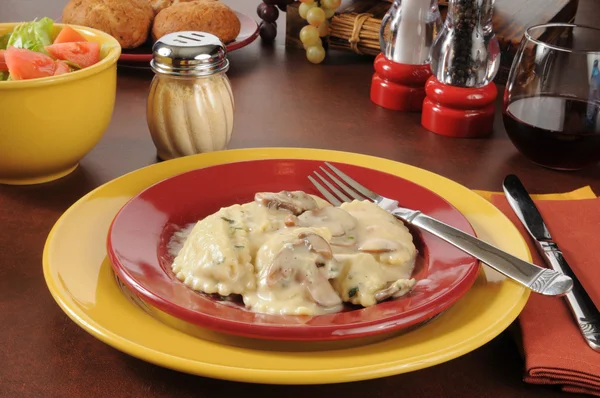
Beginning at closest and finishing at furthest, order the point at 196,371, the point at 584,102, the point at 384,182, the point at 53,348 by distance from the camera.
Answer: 1. the point at 196,371
2. the point at 53,348
3. the point at 384,182
4. the point at 584,102

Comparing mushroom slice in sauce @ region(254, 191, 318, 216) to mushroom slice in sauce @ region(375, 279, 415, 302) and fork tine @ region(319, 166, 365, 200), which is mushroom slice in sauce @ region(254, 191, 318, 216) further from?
mushroom slice in sauce @ region(375, 279, 415, 302)

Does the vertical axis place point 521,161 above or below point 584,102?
below

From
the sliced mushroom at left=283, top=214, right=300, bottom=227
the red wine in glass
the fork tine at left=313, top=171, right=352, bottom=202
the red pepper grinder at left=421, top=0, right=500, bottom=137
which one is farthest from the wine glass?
the sliced mushroom at left=283, top=214, right=300, bottom=227

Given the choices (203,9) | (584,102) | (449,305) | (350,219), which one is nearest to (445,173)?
(584,102)

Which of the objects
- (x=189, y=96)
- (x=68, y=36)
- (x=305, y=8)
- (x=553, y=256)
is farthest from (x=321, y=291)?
(x=305, y=8)

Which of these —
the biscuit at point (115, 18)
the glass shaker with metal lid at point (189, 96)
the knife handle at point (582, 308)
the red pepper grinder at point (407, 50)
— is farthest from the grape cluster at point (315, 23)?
the knife handle at point (582, 308)

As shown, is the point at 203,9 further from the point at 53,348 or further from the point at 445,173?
the point at 53,348
